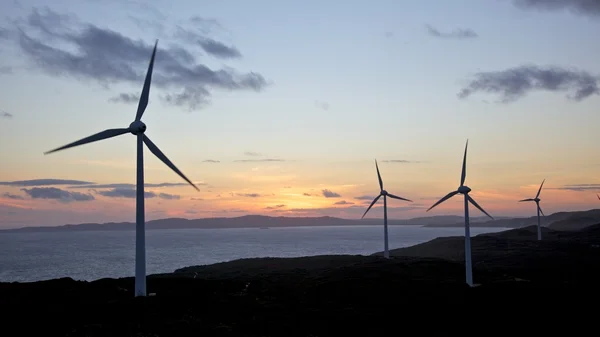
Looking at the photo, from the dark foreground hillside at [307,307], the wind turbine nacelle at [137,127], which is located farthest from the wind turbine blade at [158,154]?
the dark foreground hillside at [307,307]

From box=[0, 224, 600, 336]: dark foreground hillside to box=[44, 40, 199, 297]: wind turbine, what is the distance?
3.33m

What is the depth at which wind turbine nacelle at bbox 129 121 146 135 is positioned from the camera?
163ft

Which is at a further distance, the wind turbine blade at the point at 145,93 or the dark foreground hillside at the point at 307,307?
the wind turbine blade at the point at 145,93

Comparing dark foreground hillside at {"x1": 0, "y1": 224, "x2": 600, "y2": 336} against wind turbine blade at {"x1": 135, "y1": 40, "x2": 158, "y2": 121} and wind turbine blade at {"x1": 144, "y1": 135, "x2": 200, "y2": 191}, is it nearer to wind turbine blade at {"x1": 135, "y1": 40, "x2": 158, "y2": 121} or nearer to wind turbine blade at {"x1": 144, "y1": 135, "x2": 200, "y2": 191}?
wind turbine blade at {"x1": 144, "y1": 135, "x2": 200, "y2": 191}

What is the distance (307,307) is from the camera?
58562 millimetres

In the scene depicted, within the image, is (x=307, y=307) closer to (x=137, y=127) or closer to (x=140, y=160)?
(x=140, y=160)

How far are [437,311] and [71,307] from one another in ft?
131

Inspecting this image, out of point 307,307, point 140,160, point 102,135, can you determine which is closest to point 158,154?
point 140,160

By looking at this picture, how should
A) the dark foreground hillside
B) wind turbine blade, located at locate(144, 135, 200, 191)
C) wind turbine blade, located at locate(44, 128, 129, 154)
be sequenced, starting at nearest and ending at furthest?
1. the dark foreground hillside
2. wind turbine blade, located at locate(44, 128, 129, 154)
3. wind turbine blade, located at locate(144, 135, 200, 191)

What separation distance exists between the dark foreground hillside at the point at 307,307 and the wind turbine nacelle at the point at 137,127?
17583 millimetres

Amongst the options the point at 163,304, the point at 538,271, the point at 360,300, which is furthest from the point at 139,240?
the point at 538,271

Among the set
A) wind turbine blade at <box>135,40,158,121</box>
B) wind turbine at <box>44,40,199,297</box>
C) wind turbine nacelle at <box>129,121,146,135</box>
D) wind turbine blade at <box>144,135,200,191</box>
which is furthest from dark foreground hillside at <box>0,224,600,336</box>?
wind turbine blade at <box>135,40,158,121</box>

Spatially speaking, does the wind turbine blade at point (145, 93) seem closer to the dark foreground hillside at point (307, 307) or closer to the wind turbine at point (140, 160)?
the wind turbine at point (140, 160)

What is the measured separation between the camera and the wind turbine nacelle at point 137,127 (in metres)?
49.6
